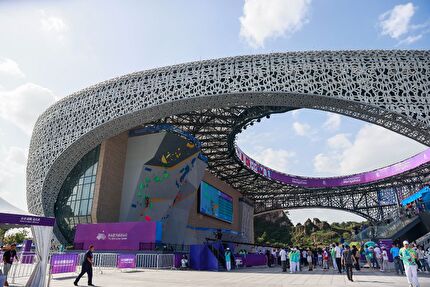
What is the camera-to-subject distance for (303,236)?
8306 centimetres

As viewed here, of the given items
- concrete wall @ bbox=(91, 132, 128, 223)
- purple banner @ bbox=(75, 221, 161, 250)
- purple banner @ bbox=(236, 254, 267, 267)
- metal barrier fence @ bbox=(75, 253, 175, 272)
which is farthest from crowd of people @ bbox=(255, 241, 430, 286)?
concrete wall @ bbox=(91, 132, 128, 223)

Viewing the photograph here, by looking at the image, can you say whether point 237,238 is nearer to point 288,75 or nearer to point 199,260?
point 199,260

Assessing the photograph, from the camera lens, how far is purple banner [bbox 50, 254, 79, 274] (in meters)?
16.2

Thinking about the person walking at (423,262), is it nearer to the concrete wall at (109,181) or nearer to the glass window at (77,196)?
the concrete wall at (109,181)

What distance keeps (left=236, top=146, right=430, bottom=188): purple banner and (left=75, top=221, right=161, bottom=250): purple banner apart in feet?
72.1

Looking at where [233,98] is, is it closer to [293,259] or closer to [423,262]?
[293,259]

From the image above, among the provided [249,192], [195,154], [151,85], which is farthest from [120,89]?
[249,192]

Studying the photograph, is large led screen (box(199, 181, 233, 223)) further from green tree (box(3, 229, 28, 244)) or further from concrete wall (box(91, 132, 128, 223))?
green tree (box(3, 229, 28, 244))

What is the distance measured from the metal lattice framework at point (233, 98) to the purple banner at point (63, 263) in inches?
467

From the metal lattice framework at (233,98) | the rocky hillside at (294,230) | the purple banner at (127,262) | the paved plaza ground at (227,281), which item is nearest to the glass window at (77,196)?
the metal lattice framework at (233,98)

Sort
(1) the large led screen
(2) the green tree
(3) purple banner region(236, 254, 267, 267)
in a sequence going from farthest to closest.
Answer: (2) the green tree
(1) the large led screen
(3) purple banner region(236, 254, 267, 267)

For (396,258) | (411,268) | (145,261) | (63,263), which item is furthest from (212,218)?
(411,268)

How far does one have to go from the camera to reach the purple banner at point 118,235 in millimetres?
23484

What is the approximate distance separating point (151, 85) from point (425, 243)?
931 inches
